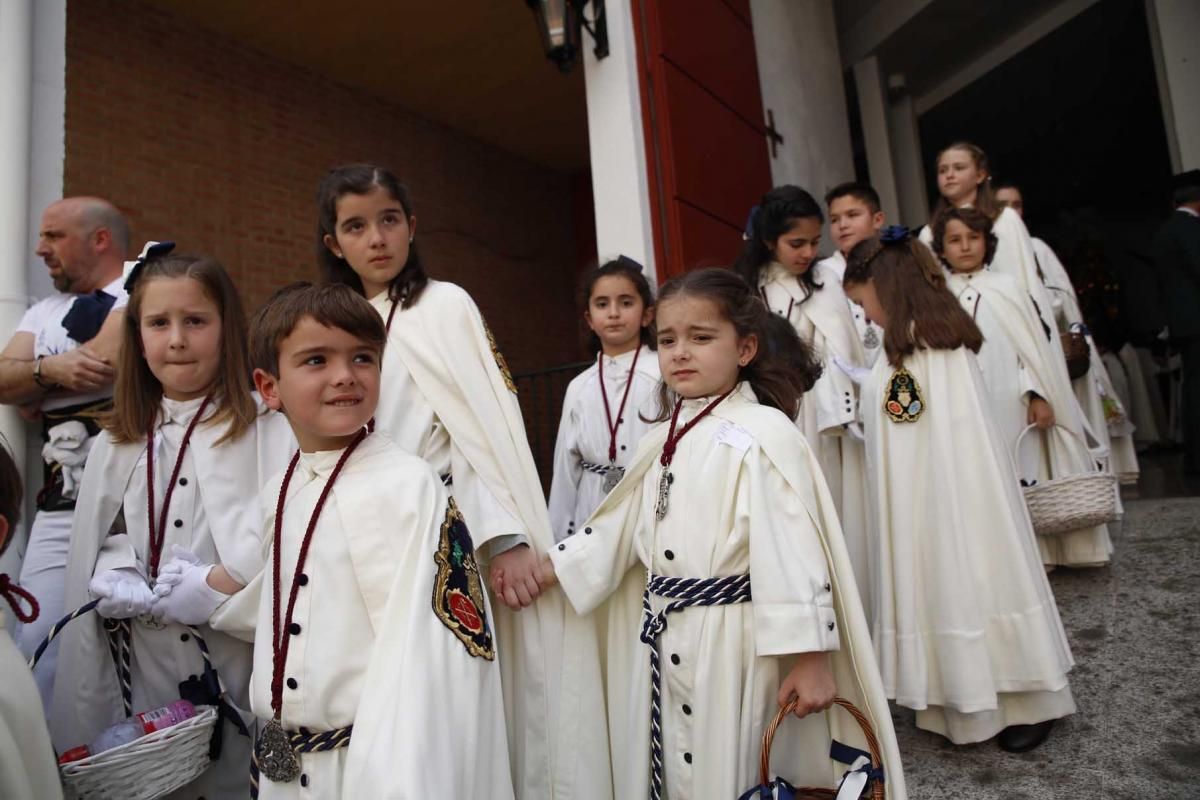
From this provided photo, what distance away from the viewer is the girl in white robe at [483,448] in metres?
2.23

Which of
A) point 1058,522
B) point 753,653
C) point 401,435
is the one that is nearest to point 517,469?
point 401,435

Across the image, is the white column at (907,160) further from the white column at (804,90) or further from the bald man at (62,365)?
the bald man at (62,365)

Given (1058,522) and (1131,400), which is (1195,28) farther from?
(1058,522)

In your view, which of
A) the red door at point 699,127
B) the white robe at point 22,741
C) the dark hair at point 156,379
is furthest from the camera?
the red door at point 699,127

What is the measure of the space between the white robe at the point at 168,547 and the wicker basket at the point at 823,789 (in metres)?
1.40

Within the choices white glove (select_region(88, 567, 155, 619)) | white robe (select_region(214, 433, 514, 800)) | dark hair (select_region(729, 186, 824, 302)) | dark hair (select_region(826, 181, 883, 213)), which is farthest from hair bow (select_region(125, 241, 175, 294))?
dark hair (select_region(826, 181, 883, 213))

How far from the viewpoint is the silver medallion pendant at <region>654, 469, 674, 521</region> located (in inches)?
84.5

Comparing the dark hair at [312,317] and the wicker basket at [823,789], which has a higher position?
the dark hair at [312,317]

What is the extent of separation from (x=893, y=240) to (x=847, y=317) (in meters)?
1.01

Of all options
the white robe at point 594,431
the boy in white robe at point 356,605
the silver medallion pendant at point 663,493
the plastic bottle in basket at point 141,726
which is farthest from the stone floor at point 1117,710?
the plastic bottle in basket at point 141,726

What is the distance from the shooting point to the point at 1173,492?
5.18 m

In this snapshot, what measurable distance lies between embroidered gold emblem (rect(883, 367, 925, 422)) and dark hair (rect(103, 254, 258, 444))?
7.30 ft

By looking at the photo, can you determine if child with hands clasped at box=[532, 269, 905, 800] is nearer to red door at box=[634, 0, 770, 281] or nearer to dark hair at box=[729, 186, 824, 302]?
dark hair at box=[729, 186, 824, 302]

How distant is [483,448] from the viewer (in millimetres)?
2334
